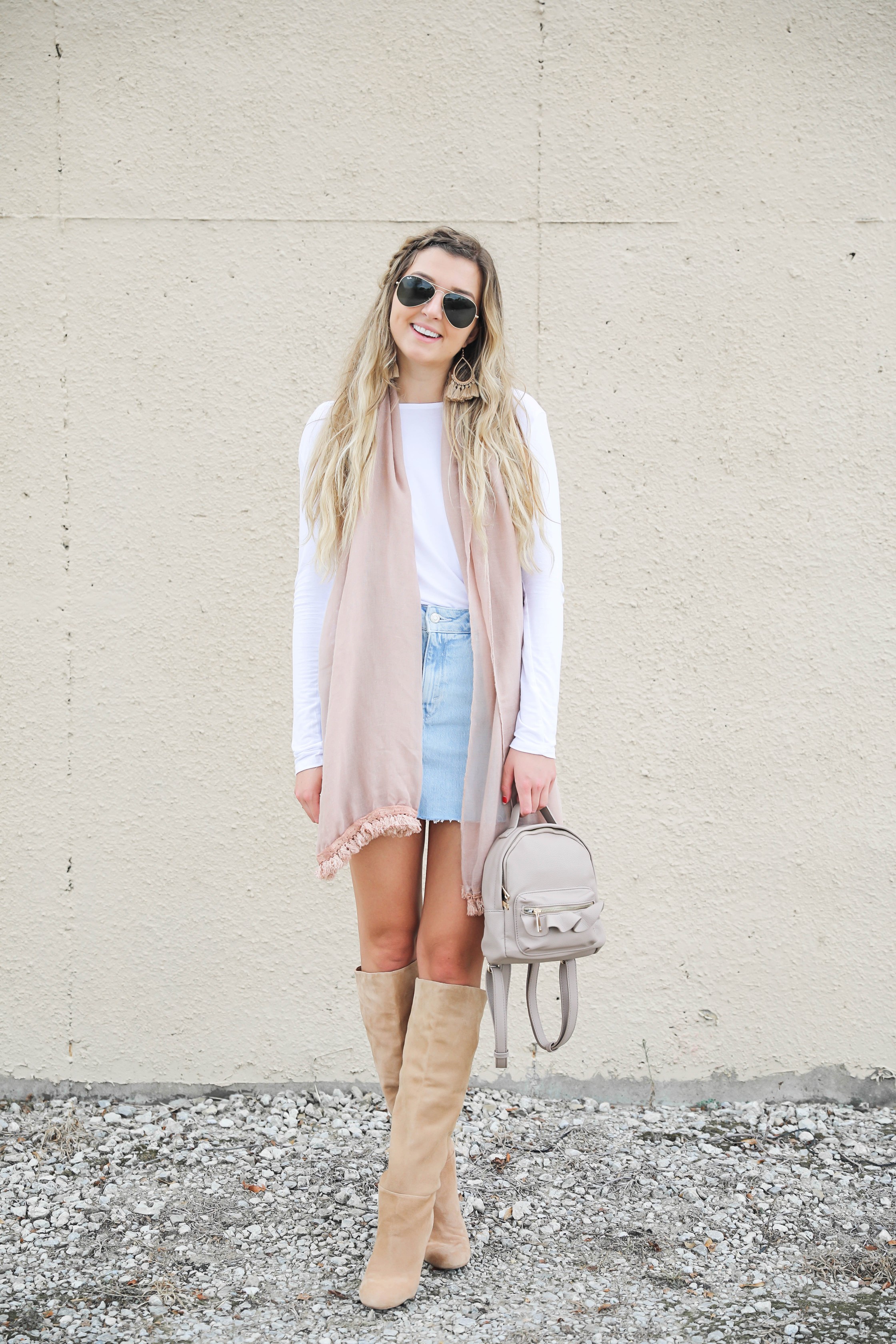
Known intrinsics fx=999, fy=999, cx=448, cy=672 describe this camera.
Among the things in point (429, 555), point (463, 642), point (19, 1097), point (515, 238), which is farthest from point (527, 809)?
point (19, 1097)

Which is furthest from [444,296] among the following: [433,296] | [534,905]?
[534,905]

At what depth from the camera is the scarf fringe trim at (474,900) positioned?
80.1 inches

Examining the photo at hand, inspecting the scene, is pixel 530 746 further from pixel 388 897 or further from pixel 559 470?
pixel 559 470

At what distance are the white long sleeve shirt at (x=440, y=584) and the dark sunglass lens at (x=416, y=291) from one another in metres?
0.22

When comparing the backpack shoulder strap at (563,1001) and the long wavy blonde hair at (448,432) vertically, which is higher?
the long wavy blonde hair at (448,432)

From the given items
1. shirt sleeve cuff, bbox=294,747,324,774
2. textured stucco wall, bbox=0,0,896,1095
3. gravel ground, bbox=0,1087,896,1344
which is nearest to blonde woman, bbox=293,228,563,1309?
shirt sleeve cuff, bbox=294,747,324,774

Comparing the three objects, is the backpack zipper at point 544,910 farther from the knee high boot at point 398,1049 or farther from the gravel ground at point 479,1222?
the gravel ground at point 479,1222

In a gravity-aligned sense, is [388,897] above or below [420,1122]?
above

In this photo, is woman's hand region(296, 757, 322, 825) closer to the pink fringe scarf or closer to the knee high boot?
the pink fringe scarf

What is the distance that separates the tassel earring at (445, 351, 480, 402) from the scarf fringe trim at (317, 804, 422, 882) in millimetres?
856

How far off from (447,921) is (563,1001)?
290mm

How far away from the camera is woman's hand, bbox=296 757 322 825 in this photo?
2.13 metres

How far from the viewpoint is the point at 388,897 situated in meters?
2.12

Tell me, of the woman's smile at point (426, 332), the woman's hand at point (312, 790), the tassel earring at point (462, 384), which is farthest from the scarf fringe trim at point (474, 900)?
the woman's smile at point (426, 332)
